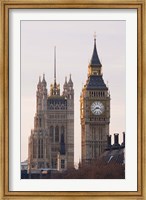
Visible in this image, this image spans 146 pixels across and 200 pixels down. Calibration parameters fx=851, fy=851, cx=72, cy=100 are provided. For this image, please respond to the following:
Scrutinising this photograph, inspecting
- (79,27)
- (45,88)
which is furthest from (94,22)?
(45,88)

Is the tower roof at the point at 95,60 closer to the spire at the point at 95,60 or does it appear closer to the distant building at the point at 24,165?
the spire at the point at 95,60

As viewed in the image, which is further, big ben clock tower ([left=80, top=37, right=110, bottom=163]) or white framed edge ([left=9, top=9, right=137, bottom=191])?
big ben clock tower ([left=80, top=37, right=110, bottom=163])

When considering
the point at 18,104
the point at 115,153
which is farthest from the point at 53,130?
the point at 115,153

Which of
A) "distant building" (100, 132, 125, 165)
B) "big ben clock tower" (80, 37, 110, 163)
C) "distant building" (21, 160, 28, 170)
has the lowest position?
"distant building" (21, 160, 28, 170)

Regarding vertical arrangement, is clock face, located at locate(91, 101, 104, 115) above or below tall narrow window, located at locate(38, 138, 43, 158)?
above

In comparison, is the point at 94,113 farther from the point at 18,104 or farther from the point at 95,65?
the point at 18,104

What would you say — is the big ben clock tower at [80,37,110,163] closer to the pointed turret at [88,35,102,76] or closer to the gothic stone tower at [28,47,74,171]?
the pointed turret at [88,35,102,76]

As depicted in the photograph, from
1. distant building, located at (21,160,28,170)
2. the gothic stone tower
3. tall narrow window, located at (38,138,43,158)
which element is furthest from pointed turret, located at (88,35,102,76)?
distant building, located at (21,160,28,170)

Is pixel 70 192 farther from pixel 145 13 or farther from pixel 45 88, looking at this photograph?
pixel 145 13
